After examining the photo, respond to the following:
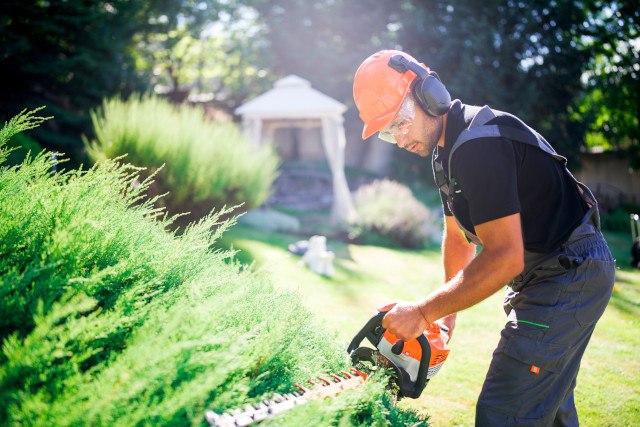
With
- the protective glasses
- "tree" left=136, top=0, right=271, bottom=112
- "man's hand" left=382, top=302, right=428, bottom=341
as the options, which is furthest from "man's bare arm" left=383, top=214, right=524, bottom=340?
"tree" left=136, top=0, right=271, bottom=112

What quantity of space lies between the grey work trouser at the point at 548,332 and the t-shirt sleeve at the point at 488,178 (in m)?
0.56

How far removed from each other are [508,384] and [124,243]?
1889 mm

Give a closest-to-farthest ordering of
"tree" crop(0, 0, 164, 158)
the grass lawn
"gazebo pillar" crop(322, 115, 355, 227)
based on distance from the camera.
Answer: the grass lawn → "tree" crop(0, 0, 164, 158) → "gazebo pillar" crop(322, 115, 355, 227)

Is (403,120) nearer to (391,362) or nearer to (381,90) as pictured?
(381,90)

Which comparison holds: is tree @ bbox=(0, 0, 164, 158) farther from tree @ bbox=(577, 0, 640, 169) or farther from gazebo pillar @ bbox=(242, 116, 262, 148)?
tree @ bbox=(577, 0, 640, 169)

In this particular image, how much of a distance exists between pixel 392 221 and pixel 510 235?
9799 millimetres

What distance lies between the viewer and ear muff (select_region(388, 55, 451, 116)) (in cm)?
216

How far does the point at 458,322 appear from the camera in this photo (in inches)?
221

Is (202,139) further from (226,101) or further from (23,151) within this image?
(226,101)

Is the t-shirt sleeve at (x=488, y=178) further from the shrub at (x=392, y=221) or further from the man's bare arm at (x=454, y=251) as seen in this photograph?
the shrub at (x=392, y=221)

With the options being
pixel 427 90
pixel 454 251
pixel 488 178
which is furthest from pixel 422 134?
pixel 454 251

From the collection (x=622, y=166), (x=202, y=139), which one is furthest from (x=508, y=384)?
(x=622, y=166)

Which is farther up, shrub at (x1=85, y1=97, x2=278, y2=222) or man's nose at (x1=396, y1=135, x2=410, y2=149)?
man's nose at (x1=396, y1=135, x2=410, y2=149)

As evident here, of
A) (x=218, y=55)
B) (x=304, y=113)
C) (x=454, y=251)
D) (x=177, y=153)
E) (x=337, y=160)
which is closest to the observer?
(x=454, y=251)
